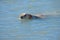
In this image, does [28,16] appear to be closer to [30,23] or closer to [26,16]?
[26,16]

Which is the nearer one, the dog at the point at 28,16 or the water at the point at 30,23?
the water at the point at 30,23

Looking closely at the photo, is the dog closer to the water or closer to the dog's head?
the dog's head

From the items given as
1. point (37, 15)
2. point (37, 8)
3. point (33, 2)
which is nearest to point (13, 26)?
point (37, 15)

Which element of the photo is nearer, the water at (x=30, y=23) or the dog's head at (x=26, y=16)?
the water at (x=30, y=23)

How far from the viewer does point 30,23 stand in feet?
11.9

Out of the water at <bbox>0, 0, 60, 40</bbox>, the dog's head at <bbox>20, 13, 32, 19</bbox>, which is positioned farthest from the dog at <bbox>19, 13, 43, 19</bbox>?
the water at <bbox>0, 0, 60, 40</bbox>

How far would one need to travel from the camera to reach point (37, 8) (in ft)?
14.9

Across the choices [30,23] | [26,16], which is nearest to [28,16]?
[26,16]

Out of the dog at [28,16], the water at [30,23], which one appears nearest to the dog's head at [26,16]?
the dog at [28,16]

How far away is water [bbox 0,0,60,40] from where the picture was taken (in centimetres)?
309

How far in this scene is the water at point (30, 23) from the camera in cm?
309

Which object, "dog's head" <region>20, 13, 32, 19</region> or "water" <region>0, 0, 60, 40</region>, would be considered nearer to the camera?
"water" <region>0, 0, 60, 40</region>

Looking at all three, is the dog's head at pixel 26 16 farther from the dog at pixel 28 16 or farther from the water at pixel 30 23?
the water at pixel 30 23

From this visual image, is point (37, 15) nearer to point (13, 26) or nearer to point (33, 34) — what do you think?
point (13, 26)
